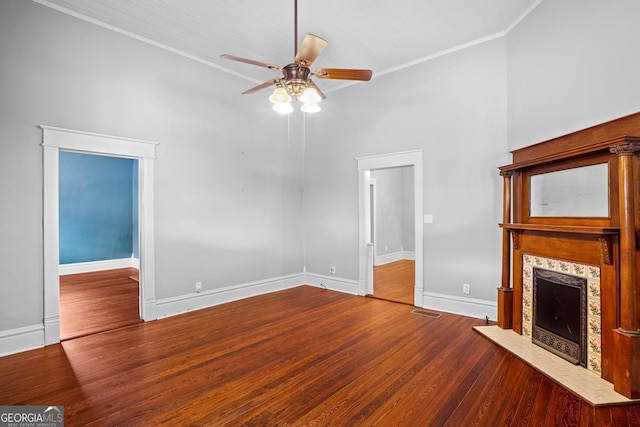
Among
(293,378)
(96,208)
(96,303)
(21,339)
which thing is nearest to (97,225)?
(96,208)

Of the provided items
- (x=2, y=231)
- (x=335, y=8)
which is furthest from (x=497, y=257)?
(x=2, y=231)

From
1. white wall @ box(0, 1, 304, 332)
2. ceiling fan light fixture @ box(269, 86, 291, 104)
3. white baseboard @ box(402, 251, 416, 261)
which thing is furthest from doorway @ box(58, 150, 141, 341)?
white baseboard @ box(402, 251, 416, 261)

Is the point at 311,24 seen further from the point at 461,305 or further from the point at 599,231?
the point at 461,305

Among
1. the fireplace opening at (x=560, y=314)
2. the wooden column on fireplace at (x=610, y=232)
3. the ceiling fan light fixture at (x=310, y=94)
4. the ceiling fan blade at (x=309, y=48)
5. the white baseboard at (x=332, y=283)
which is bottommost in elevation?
the white baseboard at (x=332, y=283)

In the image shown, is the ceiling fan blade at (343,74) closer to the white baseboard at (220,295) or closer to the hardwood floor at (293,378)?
the hardwood floor at (293,378)

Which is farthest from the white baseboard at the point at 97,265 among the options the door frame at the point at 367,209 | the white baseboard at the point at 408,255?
the white baseboard at the point at 408,255

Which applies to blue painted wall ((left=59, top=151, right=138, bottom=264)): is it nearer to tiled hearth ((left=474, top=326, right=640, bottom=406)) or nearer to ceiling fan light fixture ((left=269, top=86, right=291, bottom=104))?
ceiling fan light fixture ((left=269, top=86, right=291, bottom=104))

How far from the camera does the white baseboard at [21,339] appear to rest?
3.12m

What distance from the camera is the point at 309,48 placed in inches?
103

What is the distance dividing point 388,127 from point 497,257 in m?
2.49

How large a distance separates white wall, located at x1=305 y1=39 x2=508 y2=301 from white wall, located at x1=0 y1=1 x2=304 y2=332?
1.11 metres

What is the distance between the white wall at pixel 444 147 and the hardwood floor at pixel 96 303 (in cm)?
341

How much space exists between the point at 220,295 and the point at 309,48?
3753 millimetres

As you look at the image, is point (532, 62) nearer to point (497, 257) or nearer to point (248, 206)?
point (497, 257)
